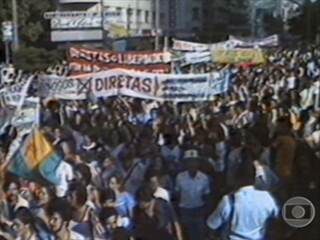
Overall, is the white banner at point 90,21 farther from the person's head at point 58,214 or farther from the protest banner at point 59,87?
the person's head at point 58,214

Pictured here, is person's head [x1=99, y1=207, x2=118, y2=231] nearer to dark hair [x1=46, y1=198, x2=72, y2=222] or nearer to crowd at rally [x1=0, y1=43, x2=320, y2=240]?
crowd at rally [x1=0, y1=43, x2=320, y2=240]

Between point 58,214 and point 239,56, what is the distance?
3.69 feet

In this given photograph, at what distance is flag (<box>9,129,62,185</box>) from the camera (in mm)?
4828

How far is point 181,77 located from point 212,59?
16 cm

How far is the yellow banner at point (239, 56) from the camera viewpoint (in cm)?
450

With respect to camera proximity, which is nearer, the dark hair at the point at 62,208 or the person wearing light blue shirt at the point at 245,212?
the person wearing light blue shirt at the point at 245,212

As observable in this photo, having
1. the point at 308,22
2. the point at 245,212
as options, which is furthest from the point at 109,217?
the point at 308,22

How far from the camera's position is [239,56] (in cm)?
451

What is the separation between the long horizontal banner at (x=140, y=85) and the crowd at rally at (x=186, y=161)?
3 centimetres

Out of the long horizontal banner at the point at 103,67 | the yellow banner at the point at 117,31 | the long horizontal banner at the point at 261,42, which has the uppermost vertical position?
the yellow banner at the point at 117,31

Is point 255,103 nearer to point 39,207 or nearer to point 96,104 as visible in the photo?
point 96,104

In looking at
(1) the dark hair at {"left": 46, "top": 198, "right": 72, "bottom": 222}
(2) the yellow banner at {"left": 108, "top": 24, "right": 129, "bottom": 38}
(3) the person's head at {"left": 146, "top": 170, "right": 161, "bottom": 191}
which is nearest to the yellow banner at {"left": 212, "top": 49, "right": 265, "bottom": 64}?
(2) the yellow banner at {"left": 108, "top": 24, "right": 129, "bottom": 38}

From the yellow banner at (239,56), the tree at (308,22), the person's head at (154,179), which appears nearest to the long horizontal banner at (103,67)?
the yellow banner at (239,56)

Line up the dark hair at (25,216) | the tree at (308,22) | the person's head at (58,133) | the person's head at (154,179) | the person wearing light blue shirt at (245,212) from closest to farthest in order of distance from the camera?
the tree at (308,22), the person wearing light blue shirt at (245,212), the person's head at (154,179), the person's head at (58,133), the dark hair at (25,216)
